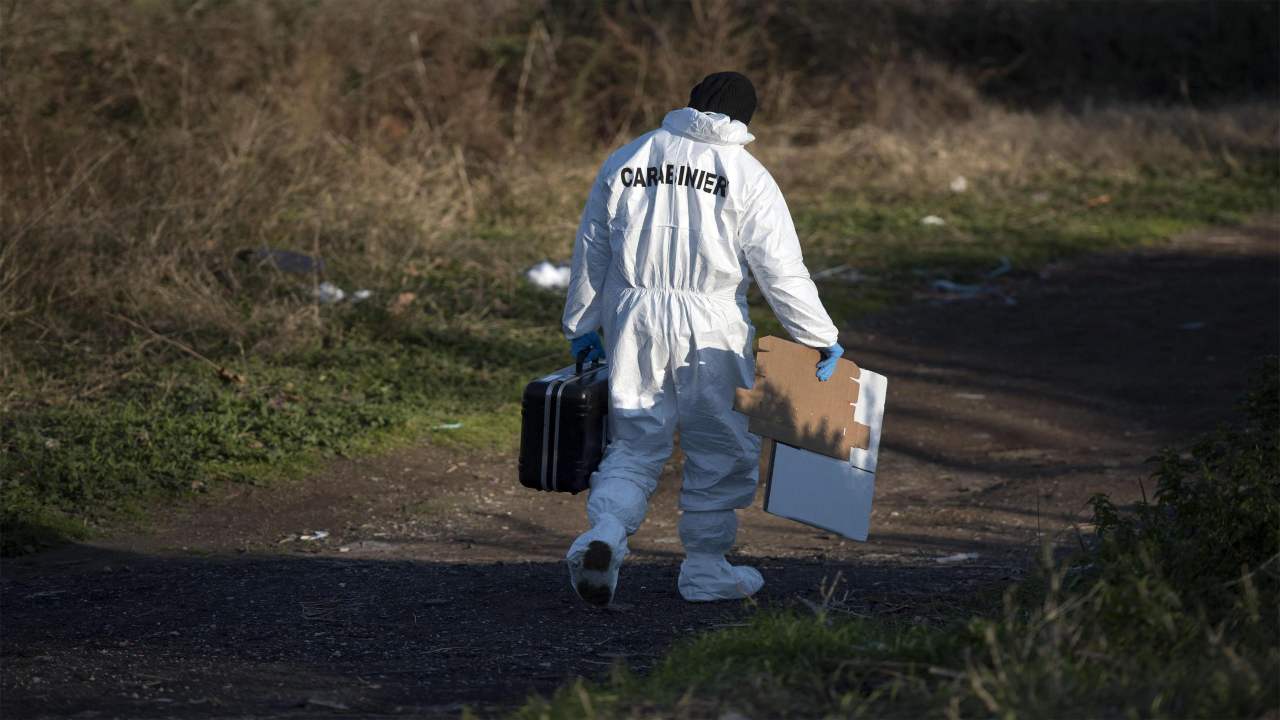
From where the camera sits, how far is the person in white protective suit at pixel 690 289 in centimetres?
496

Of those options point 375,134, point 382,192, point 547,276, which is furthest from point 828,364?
point 375,134

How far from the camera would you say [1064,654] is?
3461mm

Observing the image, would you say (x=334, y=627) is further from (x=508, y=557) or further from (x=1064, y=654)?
(x=1064, y=654)

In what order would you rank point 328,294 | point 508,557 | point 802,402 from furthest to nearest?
1. point 328,294
2. point 508,557
3. point 802,402

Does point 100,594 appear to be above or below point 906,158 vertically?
below

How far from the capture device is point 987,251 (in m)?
13.6

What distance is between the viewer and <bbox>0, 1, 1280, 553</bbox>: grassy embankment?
7.96 metres

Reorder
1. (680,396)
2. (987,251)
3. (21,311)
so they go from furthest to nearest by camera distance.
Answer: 1. (987,251)
2. (21,311)
3. (680,396)

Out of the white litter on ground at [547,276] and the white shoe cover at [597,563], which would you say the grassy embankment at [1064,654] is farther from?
the white litter on ground at [547,276]

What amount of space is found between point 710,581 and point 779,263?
1168 millimetres

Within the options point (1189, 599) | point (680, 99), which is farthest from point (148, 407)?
point (680, 99)

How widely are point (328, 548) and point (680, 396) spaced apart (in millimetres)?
2085

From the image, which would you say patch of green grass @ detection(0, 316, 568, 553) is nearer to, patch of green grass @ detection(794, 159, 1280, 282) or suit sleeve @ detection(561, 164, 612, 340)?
suit sleeve @ detection(561, 164, 612, 340)

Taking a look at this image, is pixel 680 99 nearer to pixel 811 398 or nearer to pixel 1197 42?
pixel 1197 42
